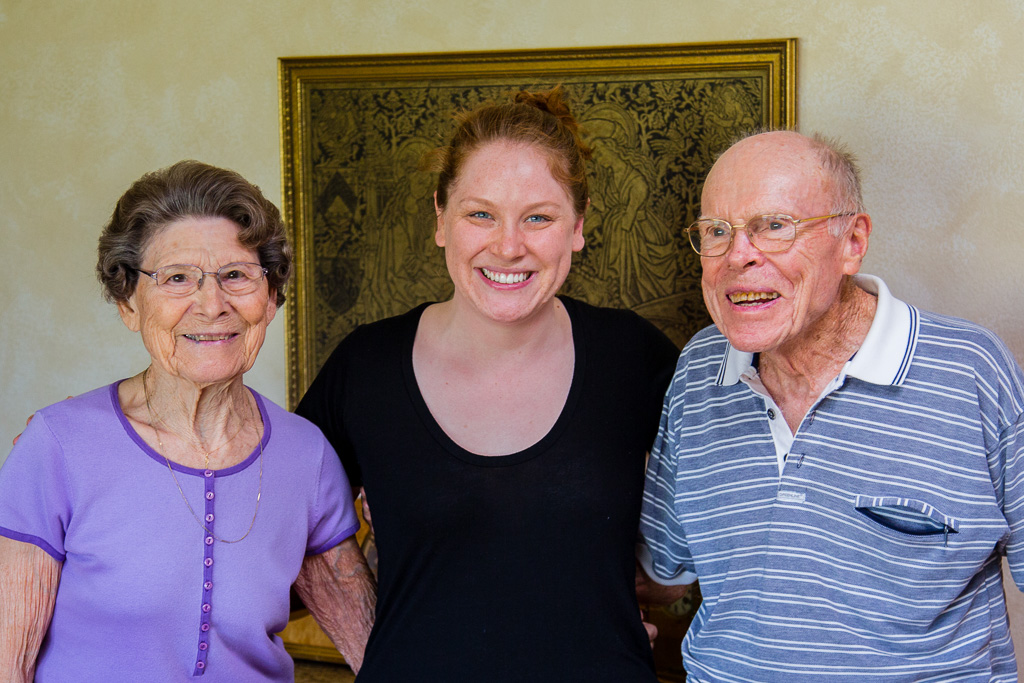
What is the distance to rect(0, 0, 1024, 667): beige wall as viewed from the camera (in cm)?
277

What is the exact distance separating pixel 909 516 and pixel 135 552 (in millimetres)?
1380

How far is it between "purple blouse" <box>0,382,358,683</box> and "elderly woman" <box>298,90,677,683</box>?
0.90 ft

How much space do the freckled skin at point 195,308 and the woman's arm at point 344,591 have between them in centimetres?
47

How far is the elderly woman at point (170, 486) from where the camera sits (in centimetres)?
163

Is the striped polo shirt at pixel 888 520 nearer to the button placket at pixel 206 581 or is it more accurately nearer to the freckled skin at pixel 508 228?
the freckled skin at pixel 508 228

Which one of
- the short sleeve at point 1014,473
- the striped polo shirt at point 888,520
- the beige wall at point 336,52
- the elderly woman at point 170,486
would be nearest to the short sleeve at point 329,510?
the elderly woman at point 170,486

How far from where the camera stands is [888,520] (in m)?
1.69

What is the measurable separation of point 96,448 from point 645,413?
1.09m

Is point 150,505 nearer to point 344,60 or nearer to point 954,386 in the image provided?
point 954,386

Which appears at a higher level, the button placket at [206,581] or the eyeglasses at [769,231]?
the eyeglasses at [769,231]

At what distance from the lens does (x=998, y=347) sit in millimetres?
1708

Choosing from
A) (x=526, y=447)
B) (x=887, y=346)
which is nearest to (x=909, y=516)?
(x=887, y=346)

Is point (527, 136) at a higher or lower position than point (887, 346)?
higher

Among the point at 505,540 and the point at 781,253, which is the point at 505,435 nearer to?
the point at 505,540
